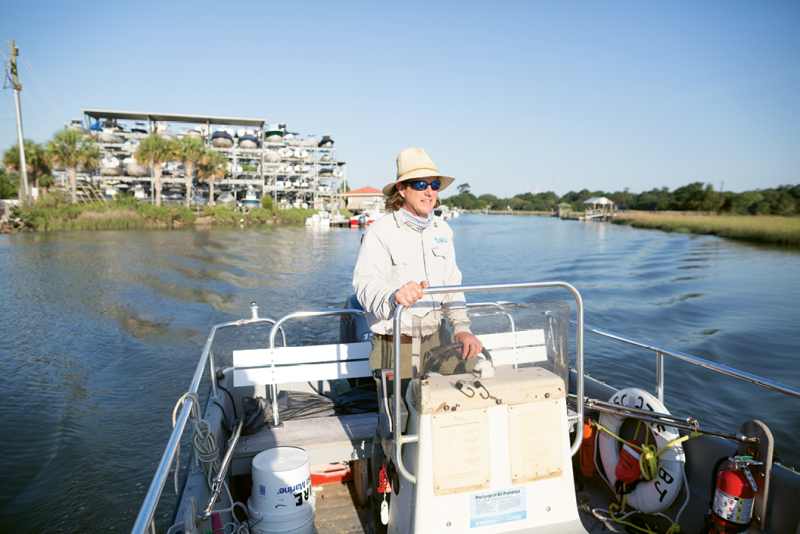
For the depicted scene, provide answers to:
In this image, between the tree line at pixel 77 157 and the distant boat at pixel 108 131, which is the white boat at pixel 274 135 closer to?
the tree line at pixel 77 157

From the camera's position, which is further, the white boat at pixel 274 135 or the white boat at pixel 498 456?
the white boat at pixel 274 135

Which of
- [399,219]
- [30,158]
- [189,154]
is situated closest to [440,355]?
[399,219]

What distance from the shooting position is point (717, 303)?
13.6 meters

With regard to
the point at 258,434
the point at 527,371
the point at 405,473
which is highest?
the point at 527,371

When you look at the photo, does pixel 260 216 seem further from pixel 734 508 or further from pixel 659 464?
pixel 734 508

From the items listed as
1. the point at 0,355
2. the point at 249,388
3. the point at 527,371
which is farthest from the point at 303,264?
the point at 527,371

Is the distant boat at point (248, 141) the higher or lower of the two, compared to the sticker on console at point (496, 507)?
higher

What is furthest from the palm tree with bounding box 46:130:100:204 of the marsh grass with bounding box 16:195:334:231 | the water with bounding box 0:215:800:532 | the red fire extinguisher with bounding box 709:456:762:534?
the red fire extinguisher with bounding box 709:456:762:534

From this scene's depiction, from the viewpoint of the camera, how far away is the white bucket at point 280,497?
2486 mm

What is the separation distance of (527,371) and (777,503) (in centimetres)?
137

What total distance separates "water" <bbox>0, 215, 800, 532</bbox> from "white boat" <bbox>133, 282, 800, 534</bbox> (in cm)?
286

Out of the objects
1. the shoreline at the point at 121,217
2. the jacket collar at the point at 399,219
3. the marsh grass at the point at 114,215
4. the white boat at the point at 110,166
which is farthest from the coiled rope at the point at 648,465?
the white boat at the point at 110,166

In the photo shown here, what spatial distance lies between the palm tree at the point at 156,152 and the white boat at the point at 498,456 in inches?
1895

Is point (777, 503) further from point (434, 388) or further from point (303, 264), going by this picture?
point (303, 264)
